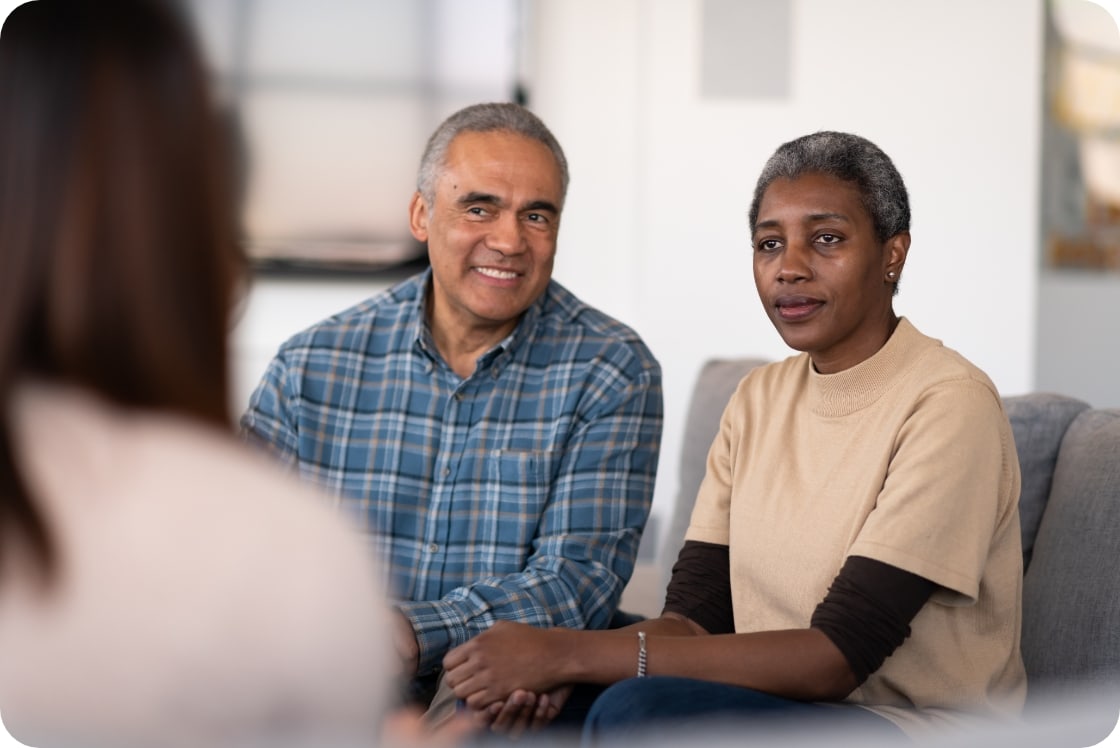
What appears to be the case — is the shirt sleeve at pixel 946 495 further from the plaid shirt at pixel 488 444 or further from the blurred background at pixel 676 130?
the blurred background at pixel 676 130

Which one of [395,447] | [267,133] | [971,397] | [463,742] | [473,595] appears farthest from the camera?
[267,133]

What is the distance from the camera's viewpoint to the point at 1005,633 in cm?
158

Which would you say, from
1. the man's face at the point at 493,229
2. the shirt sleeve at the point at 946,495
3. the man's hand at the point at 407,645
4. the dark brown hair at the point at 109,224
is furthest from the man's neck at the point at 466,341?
the dark brown hair at the point at 109,224

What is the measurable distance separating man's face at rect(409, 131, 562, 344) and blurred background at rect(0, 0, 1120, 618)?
221 centimetres

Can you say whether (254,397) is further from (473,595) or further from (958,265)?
(958,265)

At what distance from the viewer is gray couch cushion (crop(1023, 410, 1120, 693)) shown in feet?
5.84

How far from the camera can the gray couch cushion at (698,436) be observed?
259cm

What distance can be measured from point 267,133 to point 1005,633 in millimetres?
3385

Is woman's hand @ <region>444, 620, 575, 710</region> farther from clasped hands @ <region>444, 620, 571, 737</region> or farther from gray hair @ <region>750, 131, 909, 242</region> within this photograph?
gray hair @ <region>750, 131, 909, 242</region>

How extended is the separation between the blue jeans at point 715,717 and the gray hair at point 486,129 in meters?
1.06

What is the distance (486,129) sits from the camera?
2213 mm

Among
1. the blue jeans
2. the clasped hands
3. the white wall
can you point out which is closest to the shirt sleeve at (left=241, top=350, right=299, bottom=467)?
the clasped hands

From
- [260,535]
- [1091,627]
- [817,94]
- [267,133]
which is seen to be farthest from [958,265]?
[260,535]

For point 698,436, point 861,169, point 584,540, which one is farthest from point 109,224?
Answer: point 698,436
